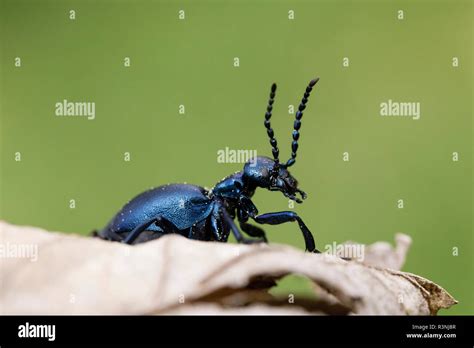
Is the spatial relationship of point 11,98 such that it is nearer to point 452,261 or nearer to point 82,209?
point 82,209

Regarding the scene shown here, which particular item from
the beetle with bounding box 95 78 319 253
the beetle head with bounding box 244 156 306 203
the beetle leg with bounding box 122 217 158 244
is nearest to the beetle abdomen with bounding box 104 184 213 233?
the beetle with bounding box 95 78 319 253

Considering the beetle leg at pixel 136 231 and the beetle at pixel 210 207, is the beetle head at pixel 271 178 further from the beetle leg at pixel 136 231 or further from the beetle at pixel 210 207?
the beetle leg at pixel 136 231

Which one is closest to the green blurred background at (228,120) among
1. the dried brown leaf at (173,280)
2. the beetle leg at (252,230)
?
the beetle leg at (252,230)

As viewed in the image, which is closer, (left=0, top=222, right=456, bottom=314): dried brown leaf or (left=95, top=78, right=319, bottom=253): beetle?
(left=0, top=222, right=456, bottom=314): dried brown leaf

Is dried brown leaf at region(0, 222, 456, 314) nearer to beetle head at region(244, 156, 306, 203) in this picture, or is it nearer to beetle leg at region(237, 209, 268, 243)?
beetle head at region(244, 156, 306, 203)

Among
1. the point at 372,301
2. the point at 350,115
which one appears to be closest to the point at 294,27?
the point at 350,115

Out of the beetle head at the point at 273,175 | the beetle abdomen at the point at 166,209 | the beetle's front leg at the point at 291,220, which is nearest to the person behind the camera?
the beetle's front leg at the point at 291,220
